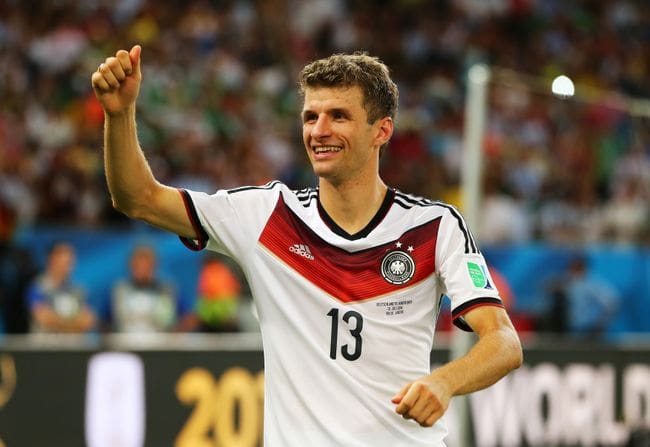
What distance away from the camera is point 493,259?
12500 millimetres

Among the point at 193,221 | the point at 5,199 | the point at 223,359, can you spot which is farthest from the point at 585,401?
the point at 193,221

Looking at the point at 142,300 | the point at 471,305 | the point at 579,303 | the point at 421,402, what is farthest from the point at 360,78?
the point at 579,303

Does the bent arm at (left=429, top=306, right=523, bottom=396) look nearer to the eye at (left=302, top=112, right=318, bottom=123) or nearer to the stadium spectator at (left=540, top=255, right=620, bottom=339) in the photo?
the eye at (left=302, top=112, right=318, bottom=123)

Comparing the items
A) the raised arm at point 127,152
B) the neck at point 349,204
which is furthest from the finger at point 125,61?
the neck at point 349,204

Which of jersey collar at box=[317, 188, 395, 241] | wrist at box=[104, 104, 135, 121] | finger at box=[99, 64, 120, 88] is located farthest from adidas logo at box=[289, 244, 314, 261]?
finger at box=[99, 64, 120, 88]

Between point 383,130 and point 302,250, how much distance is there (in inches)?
20.8

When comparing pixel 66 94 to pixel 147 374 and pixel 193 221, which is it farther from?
pixel 193 221

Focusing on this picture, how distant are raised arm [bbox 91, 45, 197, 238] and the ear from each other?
76 centimetres

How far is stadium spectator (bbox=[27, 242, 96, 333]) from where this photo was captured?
1057cm

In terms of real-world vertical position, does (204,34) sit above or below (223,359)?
above

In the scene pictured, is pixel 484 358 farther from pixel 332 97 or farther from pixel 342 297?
pixel 332 97

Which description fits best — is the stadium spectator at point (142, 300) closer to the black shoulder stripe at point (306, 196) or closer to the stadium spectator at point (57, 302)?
the stadium spectator at point (57, 302)

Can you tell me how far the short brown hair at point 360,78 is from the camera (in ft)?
14.8

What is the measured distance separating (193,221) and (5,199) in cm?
814
